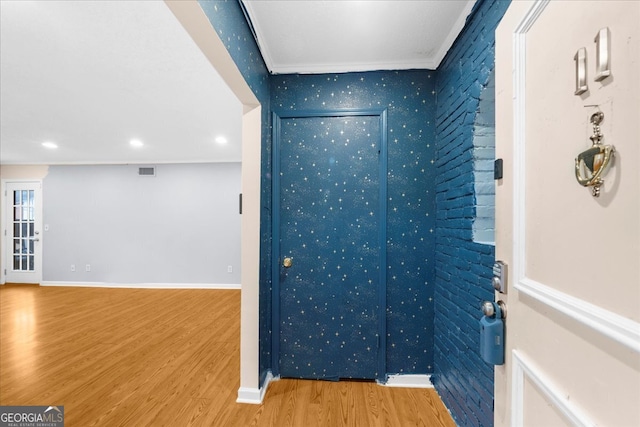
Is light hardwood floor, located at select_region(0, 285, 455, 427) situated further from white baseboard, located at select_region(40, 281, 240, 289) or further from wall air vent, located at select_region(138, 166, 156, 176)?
wall air vent, located at select_region(138, 166, 156, 176)

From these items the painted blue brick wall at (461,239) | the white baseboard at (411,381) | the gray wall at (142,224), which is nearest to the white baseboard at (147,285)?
the gray wall at (142,224)

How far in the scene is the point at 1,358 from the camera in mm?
2412

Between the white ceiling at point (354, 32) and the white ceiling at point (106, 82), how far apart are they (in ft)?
1.97

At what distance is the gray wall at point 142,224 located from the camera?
16.8ft

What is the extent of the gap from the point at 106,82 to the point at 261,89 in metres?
1.55

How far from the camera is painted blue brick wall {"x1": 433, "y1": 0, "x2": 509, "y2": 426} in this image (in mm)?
1321

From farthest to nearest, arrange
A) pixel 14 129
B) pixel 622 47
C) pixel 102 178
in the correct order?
1. pixel 102 178
2. pixel 14 129
3. pixel 622 47

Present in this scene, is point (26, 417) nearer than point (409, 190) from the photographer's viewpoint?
Yes

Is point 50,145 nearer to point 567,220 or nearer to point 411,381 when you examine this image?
point 411,381

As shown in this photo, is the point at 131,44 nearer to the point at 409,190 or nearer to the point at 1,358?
the point at 409,190

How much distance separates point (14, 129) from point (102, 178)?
181 centimetres

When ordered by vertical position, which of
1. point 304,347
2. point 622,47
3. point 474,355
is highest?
point 622,47

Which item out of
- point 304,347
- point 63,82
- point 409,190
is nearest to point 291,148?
point 409,190

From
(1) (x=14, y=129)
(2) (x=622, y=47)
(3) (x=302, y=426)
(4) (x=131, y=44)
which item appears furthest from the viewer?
(1) (x=14, y=129)
